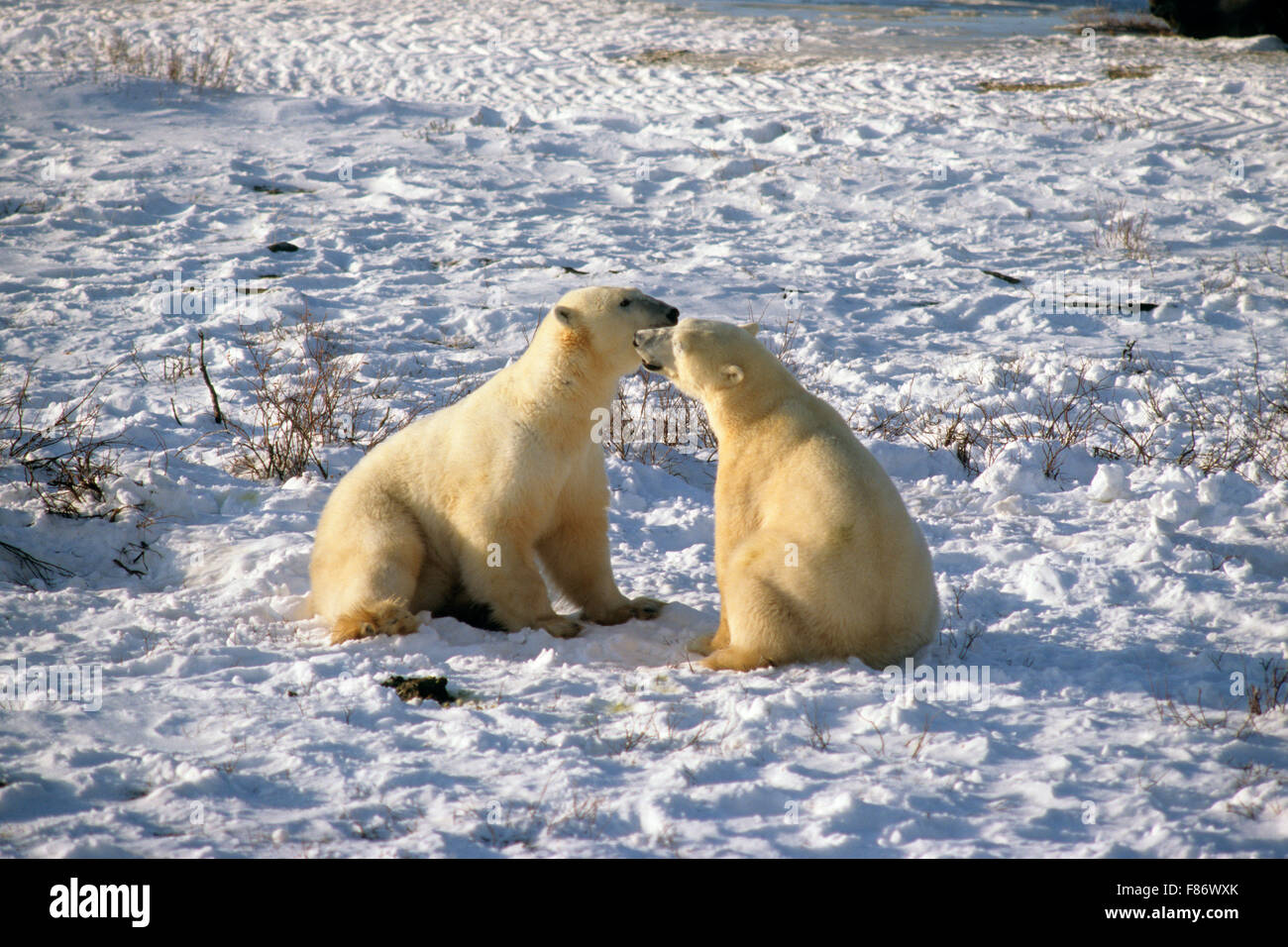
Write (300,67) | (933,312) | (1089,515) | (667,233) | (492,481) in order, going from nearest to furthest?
(492,481) < (1089,515) < (933,312) < (667,233) < (300,67)

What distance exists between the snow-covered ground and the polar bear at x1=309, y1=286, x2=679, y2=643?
0.68 feet

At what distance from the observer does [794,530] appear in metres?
4.02

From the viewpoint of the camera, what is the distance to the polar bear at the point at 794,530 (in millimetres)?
3959

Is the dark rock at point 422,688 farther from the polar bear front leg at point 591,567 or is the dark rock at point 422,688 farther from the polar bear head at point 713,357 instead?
the polar bear head at point 713,357

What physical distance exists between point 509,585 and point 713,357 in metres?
1.35

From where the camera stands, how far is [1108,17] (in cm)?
2231

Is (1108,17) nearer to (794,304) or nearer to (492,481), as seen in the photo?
(794,304)

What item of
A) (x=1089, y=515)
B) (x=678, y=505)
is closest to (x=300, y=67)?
(x=678, y=505)
